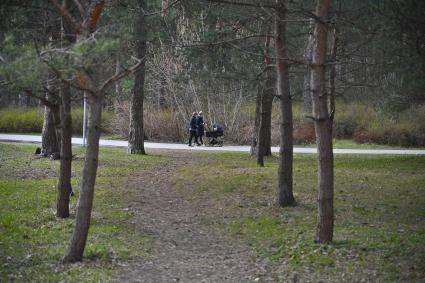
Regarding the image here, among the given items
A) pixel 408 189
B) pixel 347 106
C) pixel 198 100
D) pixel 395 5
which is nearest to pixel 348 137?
pixel 347 106

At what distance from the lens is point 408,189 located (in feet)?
49.9

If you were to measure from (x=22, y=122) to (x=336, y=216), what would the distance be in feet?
97.7

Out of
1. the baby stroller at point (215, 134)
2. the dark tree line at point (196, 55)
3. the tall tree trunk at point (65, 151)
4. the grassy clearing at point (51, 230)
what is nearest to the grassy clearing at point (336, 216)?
the dark tree line at point (196, 55)

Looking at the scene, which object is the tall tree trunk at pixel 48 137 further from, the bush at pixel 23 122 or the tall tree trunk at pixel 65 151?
the bush at pixel 23 122

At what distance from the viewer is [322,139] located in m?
10.1

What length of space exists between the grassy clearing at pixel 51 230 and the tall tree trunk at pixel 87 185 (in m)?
0.23

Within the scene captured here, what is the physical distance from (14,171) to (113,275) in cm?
1087

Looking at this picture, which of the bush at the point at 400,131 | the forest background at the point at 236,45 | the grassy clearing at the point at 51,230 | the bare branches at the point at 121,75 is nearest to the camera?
the bare branches at the point at 121,75

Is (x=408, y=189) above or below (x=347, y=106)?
below

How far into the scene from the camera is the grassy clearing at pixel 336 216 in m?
9.15

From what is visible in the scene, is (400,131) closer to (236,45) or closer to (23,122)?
(23,122)

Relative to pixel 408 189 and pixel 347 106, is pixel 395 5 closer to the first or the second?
pixel 408 189

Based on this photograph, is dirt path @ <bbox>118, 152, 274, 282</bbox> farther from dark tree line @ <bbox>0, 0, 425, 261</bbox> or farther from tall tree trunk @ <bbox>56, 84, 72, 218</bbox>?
tall tree trunk @ <bbox>56, 84, 72, 218</bbox>

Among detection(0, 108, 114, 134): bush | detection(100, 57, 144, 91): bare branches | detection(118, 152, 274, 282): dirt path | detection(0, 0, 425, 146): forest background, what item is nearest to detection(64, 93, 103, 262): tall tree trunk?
detection(100, 57, 144, 91): bare branches
